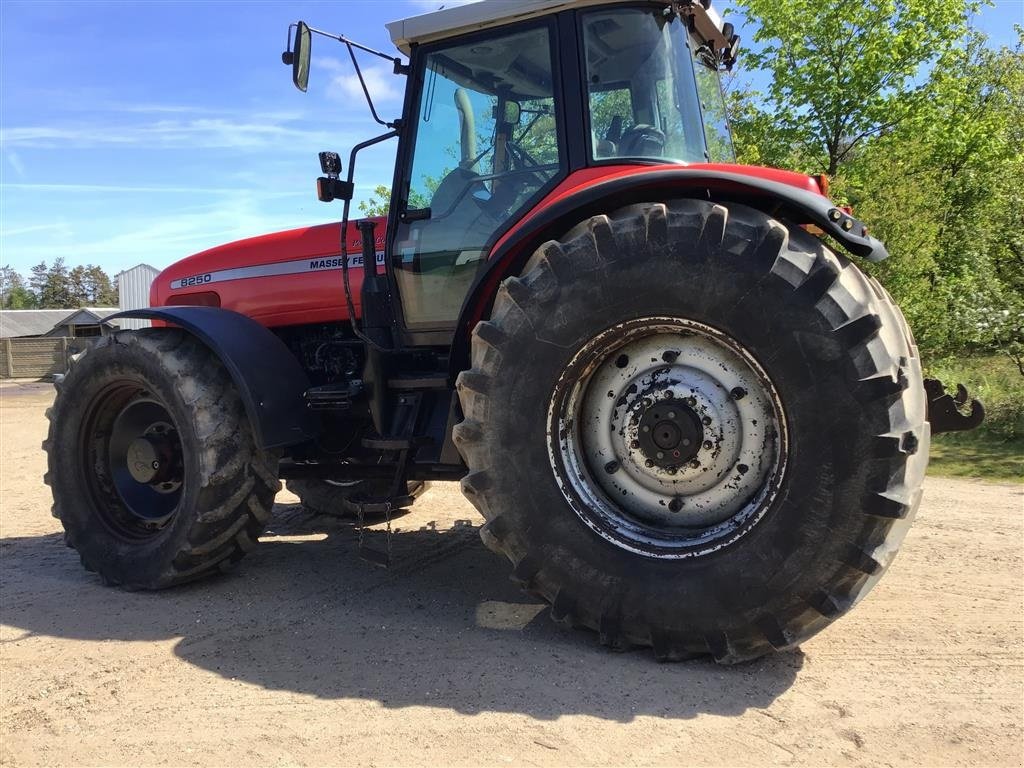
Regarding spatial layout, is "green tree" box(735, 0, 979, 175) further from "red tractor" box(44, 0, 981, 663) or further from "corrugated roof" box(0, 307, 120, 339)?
"corrugated roof" box(0, 307, 120, 339)

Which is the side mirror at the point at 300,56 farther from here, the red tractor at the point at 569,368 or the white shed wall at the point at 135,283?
the white shed wall at the point at 135,283

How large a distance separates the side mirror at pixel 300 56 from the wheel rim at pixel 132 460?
72.8 inches

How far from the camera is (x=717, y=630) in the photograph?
282 cm

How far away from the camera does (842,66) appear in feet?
44.8

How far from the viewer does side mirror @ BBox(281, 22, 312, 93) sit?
371 centimetres

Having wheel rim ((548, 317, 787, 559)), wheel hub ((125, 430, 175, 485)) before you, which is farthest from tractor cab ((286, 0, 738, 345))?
wheel hub ((125, 430, 175, 485))

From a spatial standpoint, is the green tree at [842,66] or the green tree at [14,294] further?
the green tree at [14,294]

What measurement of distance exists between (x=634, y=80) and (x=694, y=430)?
1606 millimetres

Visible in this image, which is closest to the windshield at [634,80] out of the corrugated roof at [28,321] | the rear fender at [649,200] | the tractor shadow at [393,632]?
the rear fender at [649,200]

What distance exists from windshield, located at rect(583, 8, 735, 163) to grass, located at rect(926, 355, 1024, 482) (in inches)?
221

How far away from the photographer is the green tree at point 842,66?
13.4 metres

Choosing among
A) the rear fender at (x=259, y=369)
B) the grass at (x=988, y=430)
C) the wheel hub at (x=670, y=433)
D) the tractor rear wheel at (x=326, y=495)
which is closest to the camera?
the wheel hub at (x=670, y=433)

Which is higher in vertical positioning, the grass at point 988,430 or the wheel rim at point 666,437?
the wheel rim at point 666,437

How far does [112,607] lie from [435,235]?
2450 millimetres
